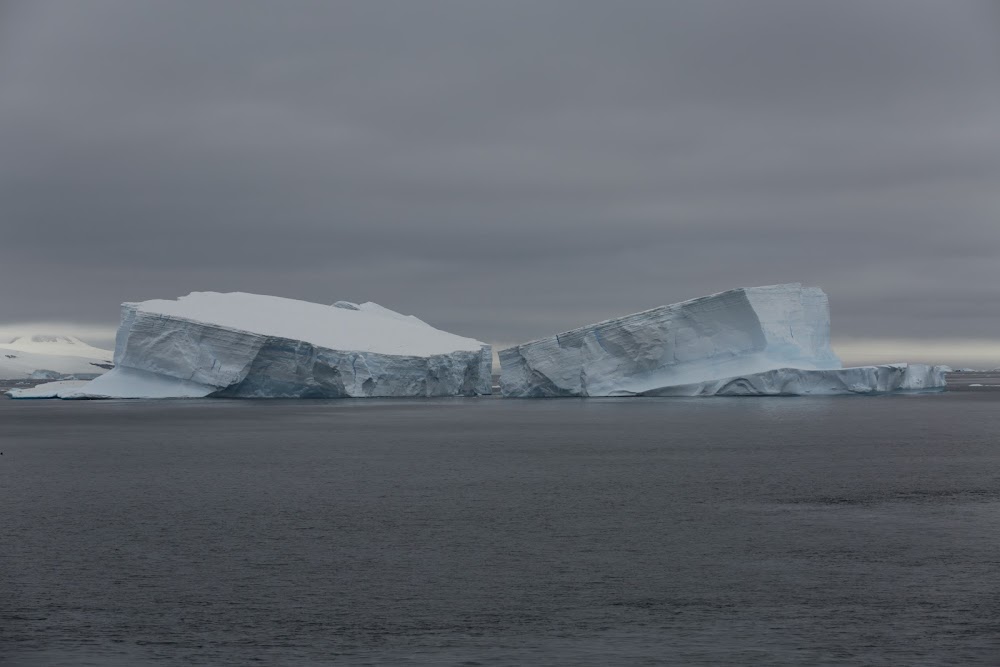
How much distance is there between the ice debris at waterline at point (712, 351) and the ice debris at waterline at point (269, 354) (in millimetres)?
6971

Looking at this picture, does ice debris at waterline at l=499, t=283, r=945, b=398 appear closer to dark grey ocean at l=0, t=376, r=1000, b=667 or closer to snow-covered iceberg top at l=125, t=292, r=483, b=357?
snow-covered iceberg top at l=125, t=292, r=483, b=357

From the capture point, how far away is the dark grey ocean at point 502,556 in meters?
10.3

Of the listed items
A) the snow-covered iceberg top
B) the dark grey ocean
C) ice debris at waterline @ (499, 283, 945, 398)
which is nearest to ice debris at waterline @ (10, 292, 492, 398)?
the snow-covered iceberg top

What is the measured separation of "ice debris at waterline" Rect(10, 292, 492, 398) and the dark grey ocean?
19174 millimetres

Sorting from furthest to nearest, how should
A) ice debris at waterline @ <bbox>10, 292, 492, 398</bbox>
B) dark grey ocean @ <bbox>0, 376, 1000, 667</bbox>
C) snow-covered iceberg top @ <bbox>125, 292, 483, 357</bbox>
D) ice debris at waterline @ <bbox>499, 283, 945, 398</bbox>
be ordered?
snow-covered iceberg top @ <bbox>125, 292, 483, 357</bbox> < ice debris at waterline @ <bbox>10, 292, 492, 398</bbox> < ice debris at waterline @ <bbox>499, 283, 945, 398</bbox> < dark grey ocean @ <bbox>0, 376, 1000, 667</bbox>

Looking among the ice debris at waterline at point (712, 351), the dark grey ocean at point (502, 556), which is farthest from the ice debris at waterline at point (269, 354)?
the dark grey ocean at point (502, 556)

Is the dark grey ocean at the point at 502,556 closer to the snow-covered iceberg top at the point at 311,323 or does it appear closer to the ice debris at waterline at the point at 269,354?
the ice debris at waterline at the point at 269,354

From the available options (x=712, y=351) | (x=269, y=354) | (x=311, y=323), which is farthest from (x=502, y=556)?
(x=311, y=323)

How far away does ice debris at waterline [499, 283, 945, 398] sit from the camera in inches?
1895

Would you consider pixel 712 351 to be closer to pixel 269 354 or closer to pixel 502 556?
pixel 269 354

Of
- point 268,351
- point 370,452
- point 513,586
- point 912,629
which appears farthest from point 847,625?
point 268,351

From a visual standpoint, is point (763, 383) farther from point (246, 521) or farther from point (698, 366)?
point (246, 521)

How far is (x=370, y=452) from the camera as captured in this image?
3078 cm

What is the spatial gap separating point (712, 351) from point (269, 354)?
20128 mm
